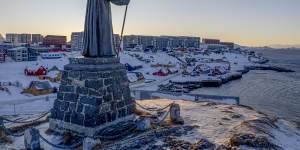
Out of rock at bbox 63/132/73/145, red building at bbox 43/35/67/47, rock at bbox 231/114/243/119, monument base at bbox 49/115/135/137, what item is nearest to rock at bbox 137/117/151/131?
monument base at bbox 49/115/135/137

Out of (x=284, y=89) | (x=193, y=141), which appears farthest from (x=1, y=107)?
(x=284, y=89)

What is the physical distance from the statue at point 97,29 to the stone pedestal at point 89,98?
0.59 meters

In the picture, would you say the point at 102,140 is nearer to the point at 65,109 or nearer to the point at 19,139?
the point at 65,109

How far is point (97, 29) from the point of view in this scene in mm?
13242

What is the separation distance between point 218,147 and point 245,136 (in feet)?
4.09

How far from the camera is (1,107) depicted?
32969 millimetres

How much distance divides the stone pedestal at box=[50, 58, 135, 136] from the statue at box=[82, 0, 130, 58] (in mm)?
592

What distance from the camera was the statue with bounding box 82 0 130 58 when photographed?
513 inches

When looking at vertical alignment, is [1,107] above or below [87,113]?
below

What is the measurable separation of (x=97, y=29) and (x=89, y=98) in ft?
9.72

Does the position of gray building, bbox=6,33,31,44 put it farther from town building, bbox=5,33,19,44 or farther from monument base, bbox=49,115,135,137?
monument base, bbox=49,115,135,137

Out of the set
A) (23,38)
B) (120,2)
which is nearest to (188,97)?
(120,2)

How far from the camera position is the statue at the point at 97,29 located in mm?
13039

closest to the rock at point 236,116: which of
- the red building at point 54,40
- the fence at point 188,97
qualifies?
the fence at point 188,97
